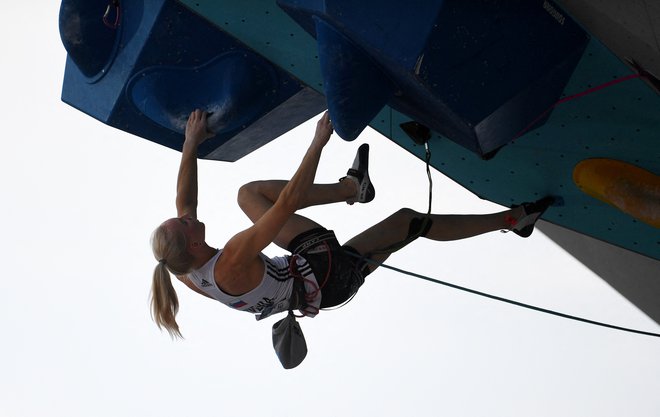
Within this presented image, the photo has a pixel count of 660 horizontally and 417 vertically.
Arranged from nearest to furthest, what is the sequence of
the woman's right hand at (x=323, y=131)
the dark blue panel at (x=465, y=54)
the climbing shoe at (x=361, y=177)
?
the dark blue panel at (x=465, y=54)
the woman's right hand at (x=323, y=131)
the climbing shoe at (x=361, y=177)

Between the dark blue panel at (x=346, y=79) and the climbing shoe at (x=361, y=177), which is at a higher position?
the climbing shoe at (x=361, y=177)

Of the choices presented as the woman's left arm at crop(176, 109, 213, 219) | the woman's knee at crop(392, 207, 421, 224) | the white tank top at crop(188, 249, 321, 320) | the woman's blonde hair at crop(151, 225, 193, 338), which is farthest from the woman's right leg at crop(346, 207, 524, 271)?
the woman's blonde hair at crop(151, 225, 193, 338)

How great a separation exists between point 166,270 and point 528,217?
1376mm

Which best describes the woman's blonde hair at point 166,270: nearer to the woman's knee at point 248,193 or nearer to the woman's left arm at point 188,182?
the woman's left arm at point 188,182

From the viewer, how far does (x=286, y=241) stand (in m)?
3.63

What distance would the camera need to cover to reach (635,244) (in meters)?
3.91

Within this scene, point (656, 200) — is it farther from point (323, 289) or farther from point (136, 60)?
point (136, 60)

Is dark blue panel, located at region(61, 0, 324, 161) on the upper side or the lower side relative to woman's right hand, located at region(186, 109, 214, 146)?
upper

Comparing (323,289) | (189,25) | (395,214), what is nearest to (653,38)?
(395,214)

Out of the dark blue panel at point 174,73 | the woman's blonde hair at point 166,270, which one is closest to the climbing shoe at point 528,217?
the dark blue panel at point 174,73

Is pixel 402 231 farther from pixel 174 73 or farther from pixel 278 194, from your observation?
pixel 174 73

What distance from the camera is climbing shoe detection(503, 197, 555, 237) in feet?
12.7

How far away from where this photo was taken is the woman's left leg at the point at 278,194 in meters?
3.55

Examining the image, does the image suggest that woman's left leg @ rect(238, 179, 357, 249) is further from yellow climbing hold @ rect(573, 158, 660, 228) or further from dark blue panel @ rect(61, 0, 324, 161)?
yellow climbing hold @ rect(573, 158, 660, 228)
